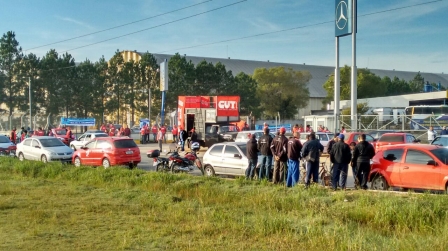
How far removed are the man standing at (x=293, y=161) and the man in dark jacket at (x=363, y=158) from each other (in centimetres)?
172

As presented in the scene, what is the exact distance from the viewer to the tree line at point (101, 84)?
2420 inches

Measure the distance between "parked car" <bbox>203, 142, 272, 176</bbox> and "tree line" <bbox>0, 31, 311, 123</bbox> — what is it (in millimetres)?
42268

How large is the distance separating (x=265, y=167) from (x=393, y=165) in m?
4.09

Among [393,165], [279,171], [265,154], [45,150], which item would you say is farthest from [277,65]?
[393,165]

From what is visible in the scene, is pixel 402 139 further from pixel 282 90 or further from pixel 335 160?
pixel 282 90

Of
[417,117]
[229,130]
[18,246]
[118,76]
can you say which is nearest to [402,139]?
[229,130]

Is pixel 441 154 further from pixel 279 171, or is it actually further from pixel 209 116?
pixel 209 116

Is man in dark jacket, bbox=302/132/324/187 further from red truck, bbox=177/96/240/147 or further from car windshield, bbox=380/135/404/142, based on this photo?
red truck, bbox=177/96/240/147

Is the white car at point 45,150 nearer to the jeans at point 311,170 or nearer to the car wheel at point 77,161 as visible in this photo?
the car wheel at point 77,161

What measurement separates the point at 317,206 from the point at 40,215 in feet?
20.2

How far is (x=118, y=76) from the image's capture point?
216 feet

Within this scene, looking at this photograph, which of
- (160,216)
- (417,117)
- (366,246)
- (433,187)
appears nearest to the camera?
(366,246)

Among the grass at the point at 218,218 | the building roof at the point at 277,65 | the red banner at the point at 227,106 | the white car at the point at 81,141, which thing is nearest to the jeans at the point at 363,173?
the grass at the point at 218,218

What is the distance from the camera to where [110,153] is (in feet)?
72.2
